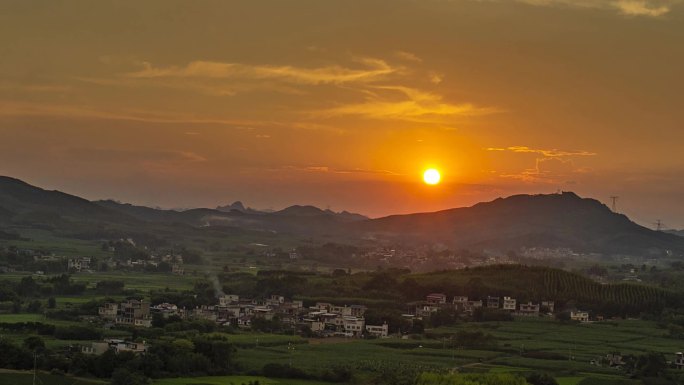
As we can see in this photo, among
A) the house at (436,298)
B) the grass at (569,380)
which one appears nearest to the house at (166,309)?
the house at (436,298)

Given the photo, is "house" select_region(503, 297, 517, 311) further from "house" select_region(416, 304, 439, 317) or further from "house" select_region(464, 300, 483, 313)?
"house" select_region(416, 304, 439, 317)

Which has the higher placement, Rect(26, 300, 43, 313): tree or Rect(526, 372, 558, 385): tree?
Rect(26, 300, 43, 313): tree

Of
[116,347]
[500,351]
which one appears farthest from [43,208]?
[500,351]

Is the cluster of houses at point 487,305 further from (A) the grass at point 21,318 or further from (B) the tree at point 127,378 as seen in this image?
(B) the tree at point 127,378

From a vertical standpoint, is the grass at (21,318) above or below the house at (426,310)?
below

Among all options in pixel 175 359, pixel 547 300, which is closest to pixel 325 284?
pixel 547 300

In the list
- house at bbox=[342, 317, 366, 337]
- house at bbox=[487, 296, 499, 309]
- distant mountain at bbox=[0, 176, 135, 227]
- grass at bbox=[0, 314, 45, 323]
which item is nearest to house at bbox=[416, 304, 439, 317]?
house at bbox=[487, 296, 499, 309]
